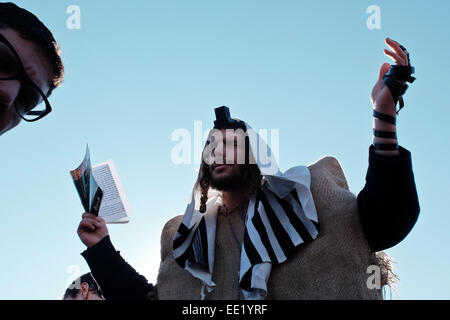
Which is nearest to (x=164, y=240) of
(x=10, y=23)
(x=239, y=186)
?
(x=239, y=186)

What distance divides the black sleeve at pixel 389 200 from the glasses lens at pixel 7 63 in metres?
1.68

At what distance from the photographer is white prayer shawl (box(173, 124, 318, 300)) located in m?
2.30

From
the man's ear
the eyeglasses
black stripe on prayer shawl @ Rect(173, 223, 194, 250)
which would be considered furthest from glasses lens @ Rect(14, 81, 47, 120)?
the man's ear

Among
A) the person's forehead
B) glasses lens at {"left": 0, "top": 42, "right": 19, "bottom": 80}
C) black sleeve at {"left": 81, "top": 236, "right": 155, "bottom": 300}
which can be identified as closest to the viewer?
glasses lens at {"left": 0, "top": 42, "right": 19, "bottom": 80}

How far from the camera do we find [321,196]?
8.21 feet

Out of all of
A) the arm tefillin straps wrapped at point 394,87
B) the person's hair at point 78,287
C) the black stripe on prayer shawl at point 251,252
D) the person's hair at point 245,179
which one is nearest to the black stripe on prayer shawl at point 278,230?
the black stripe on prayer shawl at point 251,252

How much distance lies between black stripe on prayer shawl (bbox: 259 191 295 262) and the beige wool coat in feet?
0.16

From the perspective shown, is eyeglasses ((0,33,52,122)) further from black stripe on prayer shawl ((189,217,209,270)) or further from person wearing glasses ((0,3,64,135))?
black stripe on prayer shawl ((189,217,209,270))

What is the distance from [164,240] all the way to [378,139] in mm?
1457

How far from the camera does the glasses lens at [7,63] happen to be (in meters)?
1.85

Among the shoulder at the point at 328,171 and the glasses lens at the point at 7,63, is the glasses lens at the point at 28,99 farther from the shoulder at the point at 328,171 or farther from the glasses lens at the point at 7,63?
the shoulder at the point at 328,171

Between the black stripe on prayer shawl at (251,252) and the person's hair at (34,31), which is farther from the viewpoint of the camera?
the black stripe on prayer shawl at (251,252)

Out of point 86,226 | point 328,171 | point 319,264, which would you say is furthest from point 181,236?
point 328,171

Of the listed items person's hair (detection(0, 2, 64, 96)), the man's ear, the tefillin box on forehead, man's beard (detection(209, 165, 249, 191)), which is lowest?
the man's ear
